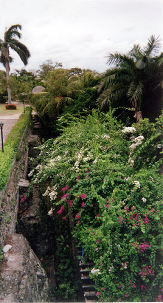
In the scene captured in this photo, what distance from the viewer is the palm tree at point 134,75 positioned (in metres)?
12.0

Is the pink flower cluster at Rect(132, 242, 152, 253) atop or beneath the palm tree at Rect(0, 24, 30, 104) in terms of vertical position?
beneath

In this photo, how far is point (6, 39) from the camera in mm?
24031

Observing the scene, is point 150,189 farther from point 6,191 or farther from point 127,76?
point 127,76

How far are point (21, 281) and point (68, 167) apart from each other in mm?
2874

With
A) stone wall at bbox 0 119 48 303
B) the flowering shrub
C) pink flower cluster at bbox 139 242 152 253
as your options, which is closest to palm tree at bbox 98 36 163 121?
the flowering shrub

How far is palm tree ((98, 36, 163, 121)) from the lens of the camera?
39.5ft

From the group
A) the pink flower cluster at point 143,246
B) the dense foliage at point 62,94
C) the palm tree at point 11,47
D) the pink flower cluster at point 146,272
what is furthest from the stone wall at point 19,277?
the palm tree at point 11,47

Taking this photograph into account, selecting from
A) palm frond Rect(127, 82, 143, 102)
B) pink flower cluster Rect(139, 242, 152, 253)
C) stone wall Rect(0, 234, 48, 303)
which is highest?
palm frond Rect(127, 82, 143, 102)

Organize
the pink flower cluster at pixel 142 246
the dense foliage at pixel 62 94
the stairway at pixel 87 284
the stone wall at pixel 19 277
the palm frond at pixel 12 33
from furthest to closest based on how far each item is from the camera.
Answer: the palm frond at pixel 12 33, the dense foliage at pixel 62 94, the stairway at pixel 87 284, the stone wall at pixel 19 277, the pink flower cluster at pixel 142 246

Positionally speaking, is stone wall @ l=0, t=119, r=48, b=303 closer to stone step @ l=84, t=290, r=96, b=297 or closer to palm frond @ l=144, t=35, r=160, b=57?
stone step @ l=84, t=290, r=96, b=297

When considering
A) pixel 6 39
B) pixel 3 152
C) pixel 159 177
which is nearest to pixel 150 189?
pixel 159 177

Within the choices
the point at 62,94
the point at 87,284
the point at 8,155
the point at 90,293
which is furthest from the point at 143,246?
the point at 62,94

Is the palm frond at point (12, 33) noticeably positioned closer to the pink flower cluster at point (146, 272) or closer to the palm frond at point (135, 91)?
the palm frond at point (135, 91)

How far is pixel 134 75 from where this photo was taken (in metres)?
12.6
